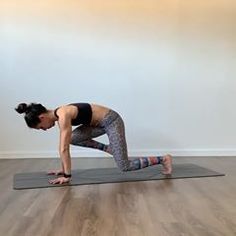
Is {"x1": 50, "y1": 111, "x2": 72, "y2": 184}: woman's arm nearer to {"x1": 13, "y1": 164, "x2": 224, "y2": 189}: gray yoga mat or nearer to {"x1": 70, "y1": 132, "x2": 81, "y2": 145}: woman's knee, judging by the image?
{"x1": 13, "y1": 164, "x2": 224, "y2": 189}: gray yoga mat

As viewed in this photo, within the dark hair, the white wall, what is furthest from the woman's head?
the white wall

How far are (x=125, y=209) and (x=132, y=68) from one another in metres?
2.93

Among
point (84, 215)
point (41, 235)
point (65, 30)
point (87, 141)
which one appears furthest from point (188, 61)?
point (41, 235)

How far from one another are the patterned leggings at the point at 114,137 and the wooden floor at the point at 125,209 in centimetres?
27

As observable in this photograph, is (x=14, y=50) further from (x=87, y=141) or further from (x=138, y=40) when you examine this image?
(x=87, y=141)

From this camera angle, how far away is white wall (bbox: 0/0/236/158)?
5.27 meters

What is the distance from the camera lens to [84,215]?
8.51 feet

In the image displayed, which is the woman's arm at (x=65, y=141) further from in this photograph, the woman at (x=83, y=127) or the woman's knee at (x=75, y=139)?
the woman's knee at (x=75, y=139)

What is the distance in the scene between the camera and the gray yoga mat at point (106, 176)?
11.8 feet

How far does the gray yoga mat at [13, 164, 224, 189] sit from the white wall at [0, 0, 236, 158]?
114 cm

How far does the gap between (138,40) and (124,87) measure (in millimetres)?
651

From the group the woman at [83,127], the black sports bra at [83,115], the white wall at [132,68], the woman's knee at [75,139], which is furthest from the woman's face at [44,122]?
the white wall at [132,68]

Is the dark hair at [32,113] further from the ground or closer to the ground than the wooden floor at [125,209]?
further from the ground

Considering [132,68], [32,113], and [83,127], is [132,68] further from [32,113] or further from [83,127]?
[32,113]
